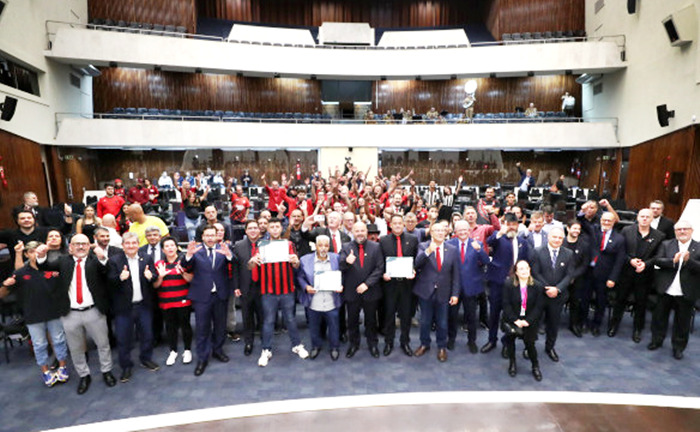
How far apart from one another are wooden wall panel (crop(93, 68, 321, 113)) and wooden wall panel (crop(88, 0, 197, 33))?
258 cm

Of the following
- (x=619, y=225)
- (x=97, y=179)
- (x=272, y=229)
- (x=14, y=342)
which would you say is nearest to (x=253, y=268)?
(x=272, y=229)

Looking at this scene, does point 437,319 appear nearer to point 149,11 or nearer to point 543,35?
point 543,35

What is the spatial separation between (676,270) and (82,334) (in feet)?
24.0

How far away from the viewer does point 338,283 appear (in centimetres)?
478

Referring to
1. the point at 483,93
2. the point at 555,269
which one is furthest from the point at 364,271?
the point at 483,93

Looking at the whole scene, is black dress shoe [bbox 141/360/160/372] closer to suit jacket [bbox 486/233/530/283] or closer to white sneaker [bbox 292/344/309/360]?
white sneaker [bbox 292/344/309/360]

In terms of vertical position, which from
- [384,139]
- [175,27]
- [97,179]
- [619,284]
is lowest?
[619,284]

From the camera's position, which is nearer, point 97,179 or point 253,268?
point 253,268

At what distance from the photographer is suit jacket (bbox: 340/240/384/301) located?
16.0 feet

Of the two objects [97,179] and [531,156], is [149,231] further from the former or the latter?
[531,156]

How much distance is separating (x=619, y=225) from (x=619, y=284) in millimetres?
3544

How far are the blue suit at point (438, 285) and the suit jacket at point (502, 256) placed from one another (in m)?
0.70

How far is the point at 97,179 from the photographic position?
59.9ft

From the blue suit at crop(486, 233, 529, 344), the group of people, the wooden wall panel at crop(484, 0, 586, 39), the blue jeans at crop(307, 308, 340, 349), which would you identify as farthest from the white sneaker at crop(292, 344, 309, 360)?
the wooden wall panel at crop(484, 0, 586, 39)
